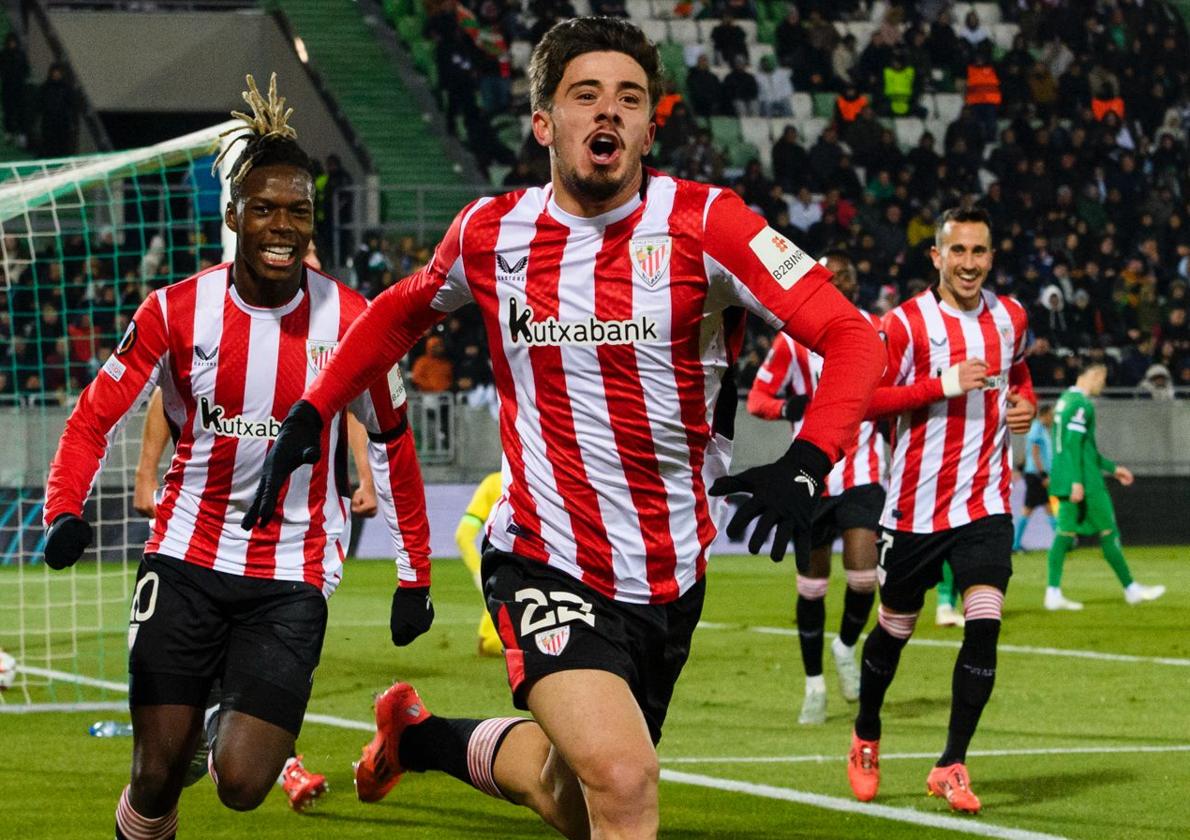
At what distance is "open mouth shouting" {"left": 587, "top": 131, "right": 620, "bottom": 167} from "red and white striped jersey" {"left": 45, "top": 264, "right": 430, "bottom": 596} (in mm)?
1447

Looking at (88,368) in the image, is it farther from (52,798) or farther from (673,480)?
(673,480)

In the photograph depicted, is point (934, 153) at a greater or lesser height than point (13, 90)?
lesser

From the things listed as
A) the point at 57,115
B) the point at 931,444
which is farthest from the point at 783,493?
the point at 57,115

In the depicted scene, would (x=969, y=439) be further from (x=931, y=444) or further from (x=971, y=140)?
(x=971, y=140)

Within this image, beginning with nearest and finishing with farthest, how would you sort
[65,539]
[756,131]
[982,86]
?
[65,539] → [756,131] → [982,86]

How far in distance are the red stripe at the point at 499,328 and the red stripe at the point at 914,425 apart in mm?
3318

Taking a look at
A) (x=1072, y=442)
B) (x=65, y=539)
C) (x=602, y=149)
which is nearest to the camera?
(x=602, y=149)

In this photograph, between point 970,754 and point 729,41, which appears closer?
point 970,754

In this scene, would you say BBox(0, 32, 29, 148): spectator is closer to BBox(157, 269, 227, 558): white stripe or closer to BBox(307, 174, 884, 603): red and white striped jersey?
BBox(157, 269, 227, 558): white stripe

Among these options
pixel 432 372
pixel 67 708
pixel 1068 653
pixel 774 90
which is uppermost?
pixel 774 90

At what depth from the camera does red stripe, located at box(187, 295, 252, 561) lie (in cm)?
572

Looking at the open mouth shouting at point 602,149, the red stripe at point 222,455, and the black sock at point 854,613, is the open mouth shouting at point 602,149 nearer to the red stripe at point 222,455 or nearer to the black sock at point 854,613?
the red stripe at point 222,455

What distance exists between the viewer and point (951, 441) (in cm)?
796

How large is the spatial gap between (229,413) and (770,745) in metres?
3.89
